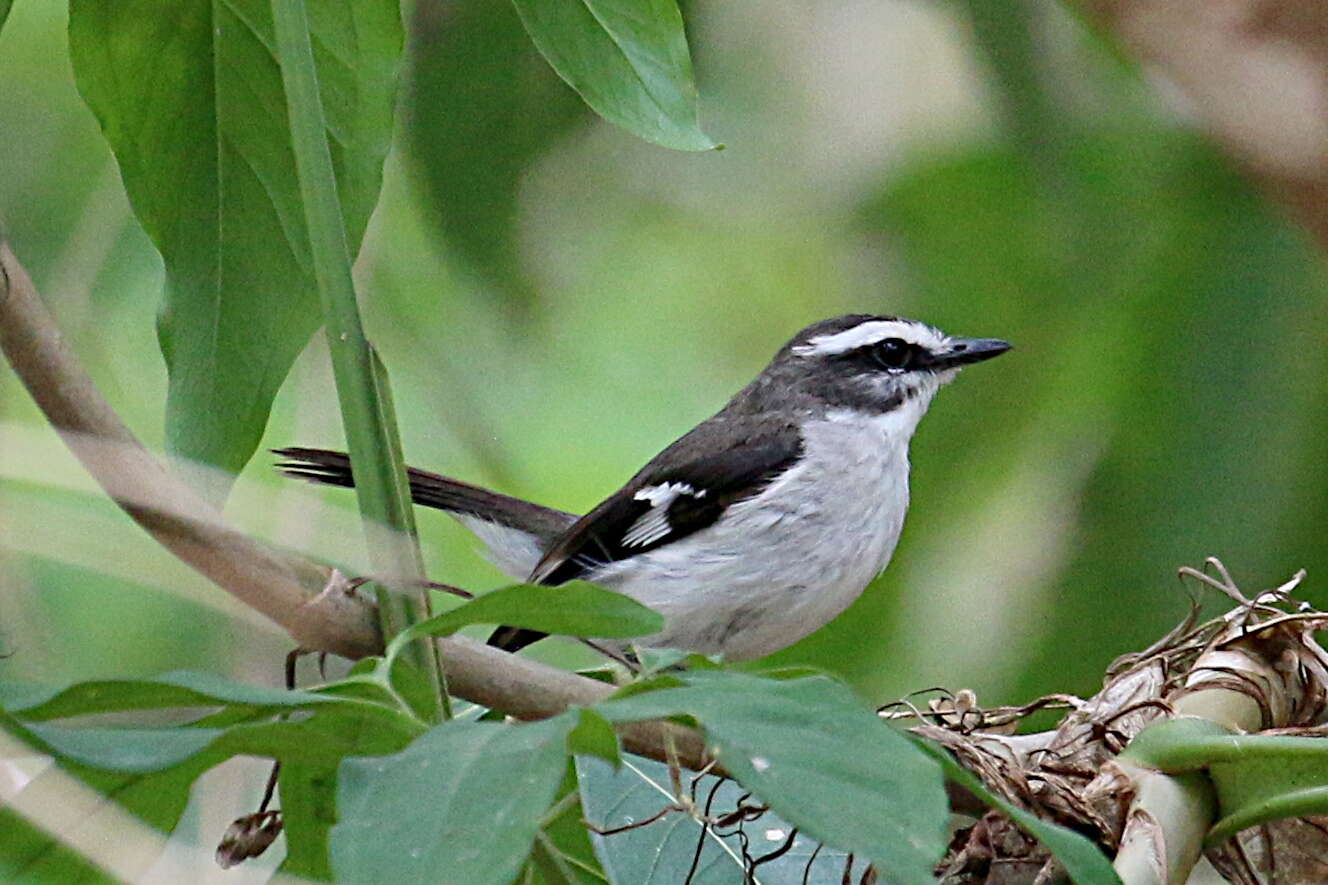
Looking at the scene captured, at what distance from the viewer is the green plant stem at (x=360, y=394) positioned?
90cm

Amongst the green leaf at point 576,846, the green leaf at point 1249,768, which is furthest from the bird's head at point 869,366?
the green leaf at point 576,846

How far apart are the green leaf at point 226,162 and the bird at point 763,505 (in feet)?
2.85

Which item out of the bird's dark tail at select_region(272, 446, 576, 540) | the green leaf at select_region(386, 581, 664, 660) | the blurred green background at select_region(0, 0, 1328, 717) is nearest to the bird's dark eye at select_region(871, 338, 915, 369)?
the blurred green background at select_region(0, 0, 1328, 717)

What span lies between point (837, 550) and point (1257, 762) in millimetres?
1304

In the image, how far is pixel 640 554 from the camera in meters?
2.44

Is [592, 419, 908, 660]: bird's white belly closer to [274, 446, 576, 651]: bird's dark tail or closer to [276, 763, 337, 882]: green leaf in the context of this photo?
[274, 446, 576, 651]: bird's dark tail

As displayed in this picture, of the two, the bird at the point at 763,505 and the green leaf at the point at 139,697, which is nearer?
the green leaf at the point at 139,697

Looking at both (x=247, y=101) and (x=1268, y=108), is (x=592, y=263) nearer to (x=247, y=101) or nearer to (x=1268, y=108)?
(x=1268, y=108)

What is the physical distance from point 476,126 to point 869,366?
0.75 metres

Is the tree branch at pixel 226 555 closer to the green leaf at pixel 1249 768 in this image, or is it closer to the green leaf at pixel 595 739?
the green leaf at pixel 595 739

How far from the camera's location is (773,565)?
7.68 feet

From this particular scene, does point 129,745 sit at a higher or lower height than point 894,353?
higher

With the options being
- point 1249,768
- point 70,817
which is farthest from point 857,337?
point 70,817

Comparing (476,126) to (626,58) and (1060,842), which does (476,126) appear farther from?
(1060,842)
